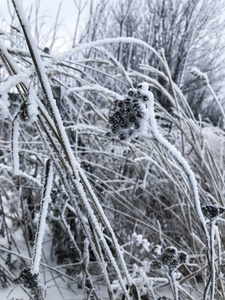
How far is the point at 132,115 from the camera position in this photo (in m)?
0.32

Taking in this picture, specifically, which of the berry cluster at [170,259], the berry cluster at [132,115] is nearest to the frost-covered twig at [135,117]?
the berry cluster at [132,115]

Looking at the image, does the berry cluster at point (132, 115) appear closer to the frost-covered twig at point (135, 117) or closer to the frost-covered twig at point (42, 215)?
the frost-covered twig at point (135, 117)

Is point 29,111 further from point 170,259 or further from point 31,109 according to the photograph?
point 170,259

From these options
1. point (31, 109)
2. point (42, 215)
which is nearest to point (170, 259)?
point (42, 215)

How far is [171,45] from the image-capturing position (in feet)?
31.6

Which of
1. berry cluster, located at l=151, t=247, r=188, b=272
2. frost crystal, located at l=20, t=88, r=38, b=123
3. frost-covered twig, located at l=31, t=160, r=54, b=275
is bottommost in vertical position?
berry cluster, located at l=151, t=247, r=188, b=272

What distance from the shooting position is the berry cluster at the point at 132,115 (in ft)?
1.04

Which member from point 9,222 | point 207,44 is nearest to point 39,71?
point 9,222

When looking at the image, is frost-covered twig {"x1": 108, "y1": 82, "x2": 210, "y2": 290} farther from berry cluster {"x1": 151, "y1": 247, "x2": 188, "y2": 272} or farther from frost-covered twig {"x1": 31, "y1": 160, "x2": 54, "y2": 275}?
→ berry cluster {"x1": 151, "y1": 247, "x2": 188, "y2": 272}

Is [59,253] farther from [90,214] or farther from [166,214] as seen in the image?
[90,214]

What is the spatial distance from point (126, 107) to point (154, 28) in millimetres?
9770

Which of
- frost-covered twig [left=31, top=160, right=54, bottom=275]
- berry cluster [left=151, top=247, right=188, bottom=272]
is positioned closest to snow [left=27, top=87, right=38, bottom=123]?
frost-covered twig [left=31, top=160, right=54, bottom=275]

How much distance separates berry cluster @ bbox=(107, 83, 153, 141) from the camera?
1.04 ft

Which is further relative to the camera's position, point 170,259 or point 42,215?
point 170,259
